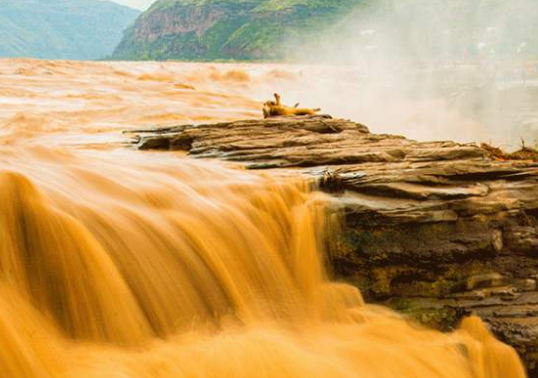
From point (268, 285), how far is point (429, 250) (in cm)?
164

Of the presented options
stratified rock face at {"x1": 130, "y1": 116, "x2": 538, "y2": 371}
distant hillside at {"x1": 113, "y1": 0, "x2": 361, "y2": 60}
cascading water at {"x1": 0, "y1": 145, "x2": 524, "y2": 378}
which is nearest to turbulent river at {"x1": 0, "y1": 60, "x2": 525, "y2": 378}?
cascading water at {"x1": 0, "y1": 145, "x2": 524, "y2": 378}

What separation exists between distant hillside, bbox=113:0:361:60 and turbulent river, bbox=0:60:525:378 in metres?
85.4

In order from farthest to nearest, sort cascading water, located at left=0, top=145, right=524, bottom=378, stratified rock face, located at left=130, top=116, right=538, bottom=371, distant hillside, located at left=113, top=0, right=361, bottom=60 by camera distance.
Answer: distant hillside, located at left=113, top=0, right=361, bottom=60
stratified rock face, located at left=130, top=116, right=538, bottom=371
cascading water, located at left=0, top=145, right=524, bottom=378

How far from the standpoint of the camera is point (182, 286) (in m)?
4.79

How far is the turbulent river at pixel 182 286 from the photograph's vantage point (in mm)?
3891

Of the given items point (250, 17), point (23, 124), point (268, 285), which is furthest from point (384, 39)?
point (268, 285)

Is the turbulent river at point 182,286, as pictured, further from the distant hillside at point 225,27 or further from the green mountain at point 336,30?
the distant hillside at point 225,27

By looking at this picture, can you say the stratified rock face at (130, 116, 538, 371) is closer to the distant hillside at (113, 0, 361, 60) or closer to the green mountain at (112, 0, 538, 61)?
the green mountain at (112, 0, 538, 61)

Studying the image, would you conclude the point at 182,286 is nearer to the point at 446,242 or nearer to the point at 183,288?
the point at 183,288

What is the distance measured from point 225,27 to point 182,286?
124577mm

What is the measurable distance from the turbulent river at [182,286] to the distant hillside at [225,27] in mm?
85369

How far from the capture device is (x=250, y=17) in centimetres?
11919

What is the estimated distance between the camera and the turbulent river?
389cm

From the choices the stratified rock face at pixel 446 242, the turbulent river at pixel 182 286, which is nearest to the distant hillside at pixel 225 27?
the stratified rock face at pixel 446 242
